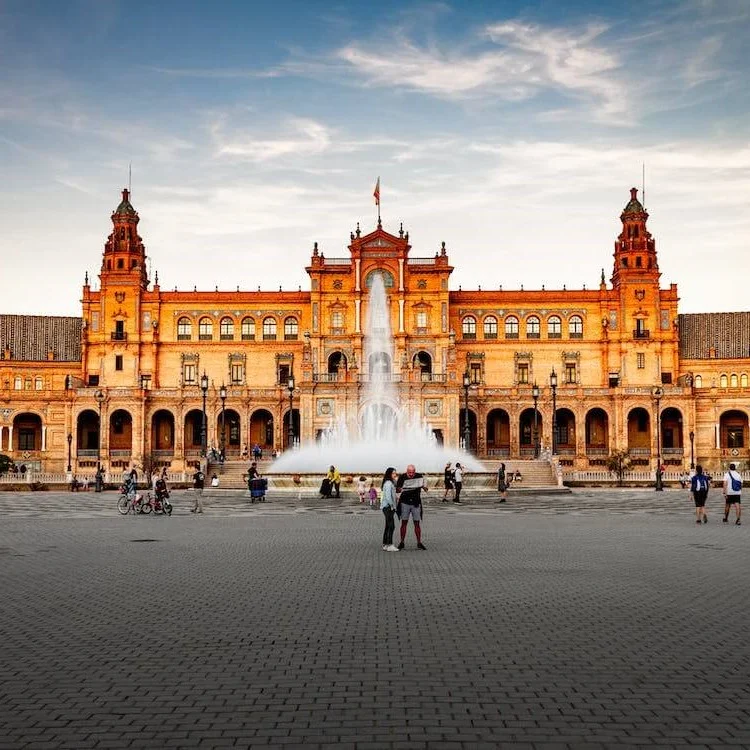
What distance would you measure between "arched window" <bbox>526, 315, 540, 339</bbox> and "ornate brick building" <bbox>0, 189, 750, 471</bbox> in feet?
0.66

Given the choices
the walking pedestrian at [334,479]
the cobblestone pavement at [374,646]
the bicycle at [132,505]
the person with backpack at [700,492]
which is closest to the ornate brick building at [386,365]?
the walking pedestrian at [334,479]

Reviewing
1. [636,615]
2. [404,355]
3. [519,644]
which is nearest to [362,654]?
[519,644]

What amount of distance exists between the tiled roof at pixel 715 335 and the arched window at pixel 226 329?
4467cm

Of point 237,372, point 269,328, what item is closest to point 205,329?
point 237,372

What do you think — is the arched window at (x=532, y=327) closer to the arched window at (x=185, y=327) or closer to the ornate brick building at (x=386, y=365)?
the ornate brick building at (x=386, y=365)

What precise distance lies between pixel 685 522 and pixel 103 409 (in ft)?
216

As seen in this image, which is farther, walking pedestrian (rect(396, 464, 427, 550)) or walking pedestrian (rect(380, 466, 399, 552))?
walking pedestrian (rect(396, 464, 427, 550))

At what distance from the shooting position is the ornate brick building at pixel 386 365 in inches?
3445

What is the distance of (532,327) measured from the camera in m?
95.1

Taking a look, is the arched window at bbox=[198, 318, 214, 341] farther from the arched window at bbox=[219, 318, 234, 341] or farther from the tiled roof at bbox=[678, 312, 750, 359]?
the tiled roof at bbox=[678, 312, 750, 359]

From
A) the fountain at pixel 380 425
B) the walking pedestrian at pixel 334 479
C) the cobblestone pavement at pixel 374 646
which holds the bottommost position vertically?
the cobblestone pavement at pixel 374 646

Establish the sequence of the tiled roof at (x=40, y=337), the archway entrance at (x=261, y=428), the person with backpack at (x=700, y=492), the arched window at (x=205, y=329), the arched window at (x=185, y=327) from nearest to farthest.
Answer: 1. the person with backpack at (x=700, y=492)
2. the archway entrance at (x=261, y=428)
3. the arched window at (x=185, y=327)
4. the arched window at (x=205, y=329)
5. the tiled roof at (x=40, y=337)

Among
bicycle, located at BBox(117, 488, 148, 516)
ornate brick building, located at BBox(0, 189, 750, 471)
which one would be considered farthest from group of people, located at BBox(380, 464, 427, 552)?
ornate brick building, located at BBox(0, 189, 750, 471)

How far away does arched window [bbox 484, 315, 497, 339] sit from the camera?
94812 millimetres
